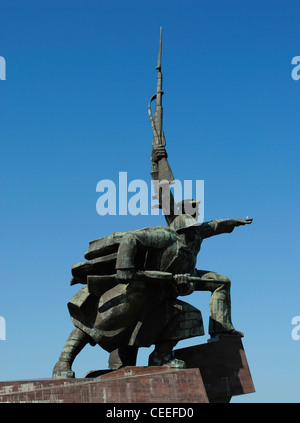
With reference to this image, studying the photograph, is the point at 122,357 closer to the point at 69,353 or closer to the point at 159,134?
the point at 69,353

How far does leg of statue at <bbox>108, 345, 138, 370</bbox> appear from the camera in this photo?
11.8m

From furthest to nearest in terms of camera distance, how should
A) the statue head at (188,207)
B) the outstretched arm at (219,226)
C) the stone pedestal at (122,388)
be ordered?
the outstretched arm at (219,226)
the statue head at (188,207)
the stone pedestal at (122,388)

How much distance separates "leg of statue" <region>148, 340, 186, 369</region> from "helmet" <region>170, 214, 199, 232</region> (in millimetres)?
1927

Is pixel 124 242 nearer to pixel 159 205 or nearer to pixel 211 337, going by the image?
pixel 159 205

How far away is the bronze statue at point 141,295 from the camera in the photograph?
11.3 metres

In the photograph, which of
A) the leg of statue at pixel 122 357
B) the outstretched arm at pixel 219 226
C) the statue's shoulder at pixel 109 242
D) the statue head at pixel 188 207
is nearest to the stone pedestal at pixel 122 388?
the leg of statue at pixel 122 357

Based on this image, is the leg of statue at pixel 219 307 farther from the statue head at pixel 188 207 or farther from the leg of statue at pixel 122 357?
the leg of statue at pixel 122 357

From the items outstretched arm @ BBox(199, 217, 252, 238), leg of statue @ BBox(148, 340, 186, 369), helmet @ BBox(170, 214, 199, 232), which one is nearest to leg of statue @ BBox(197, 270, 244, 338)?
outstretched arm @ BBox(199, 217, 252, 238)

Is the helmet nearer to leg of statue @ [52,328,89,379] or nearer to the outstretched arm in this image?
the outstretched arm

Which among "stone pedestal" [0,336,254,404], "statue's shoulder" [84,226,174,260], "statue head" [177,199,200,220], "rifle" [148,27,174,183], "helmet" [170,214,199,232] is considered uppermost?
"rifle" [148,27,174,183]

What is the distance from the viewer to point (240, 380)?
11.9m

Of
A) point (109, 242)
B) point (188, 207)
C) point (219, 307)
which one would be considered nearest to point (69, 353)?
point (109, 242)

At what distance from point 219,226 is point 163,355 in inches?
103
